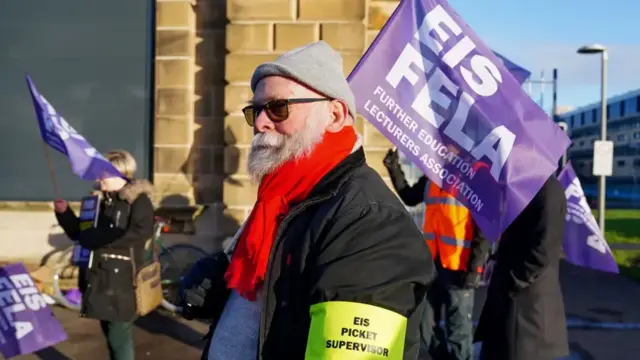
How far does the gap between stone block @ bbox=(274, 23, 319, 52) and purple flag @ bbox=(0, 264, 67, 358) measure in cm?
363

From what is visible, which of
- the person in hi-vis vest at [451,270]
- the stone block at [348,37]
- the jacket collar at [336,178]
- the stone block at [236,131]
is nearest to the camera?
the jacket collar at [336,178]

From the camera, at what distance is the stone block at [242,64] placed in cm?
721

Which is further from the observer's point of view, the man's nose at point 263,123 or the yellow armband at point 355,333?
the man's nose at point 263,123

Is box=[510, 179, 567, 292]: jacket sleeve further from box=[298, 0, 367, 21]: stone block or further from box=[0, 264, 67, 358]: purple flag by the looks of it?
box=[298, 0, 367, 21]: stone block

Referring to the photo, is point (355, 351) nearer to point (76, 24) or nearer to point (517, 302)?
point (517, 302)

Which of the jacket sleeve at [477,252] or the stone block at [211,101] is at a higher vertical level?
the stone block at [211,101]

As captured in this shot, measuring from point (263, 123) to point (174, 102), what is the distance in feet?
19.0

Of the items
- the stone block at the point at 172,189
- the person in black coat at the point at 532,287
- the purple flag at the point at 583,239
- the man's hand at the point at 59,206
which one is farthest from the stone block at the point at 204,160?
the person in black coat at the point at 532,287

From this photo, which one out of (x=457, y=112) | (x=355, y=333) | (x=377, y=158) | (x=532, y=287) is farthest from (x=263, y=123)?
(x=377, y=158)

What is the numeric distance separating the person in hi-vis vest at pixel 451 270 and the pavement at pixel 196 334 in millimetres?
1471

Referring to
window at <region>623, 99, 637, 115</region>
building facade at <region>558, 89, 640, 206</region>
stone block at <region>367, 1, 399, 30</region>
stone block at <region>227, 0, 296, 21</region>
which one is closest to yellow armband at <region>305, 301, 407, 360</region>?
stone block at <region>227, 0, 296, 21</region>

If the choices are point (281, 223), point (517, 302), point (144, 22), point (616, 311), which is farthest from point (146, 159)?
point (281, 223)

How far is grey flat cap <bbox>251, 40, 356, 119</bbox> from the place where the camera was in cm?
191

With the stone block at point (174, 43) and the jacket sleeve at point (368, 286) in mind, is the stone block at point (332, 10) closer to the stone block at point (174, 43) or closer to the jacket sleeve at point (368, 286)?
the stone block at point (174, 43)
